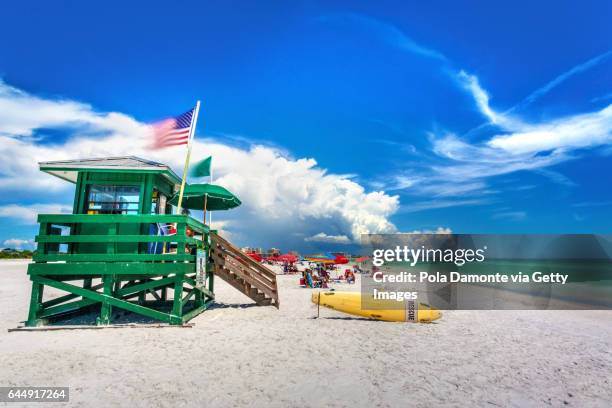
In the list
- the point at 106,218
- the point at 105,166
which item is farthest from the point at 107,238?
the point at 105,166

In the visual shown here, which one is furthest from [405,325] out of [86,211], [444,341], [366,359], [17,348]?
[86,211]

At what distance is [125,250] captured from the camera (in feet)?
34.3

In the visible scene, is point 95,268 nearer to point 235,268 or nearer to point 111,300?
point 111,300

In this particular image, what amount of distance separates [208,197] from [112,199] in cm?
322

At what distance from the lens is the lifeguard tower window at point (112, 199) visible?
1079cm

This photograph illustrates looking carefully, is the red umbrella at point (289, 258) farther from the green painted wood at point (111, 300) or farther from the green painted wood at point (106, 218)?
the green painted wood at point (106, 218)

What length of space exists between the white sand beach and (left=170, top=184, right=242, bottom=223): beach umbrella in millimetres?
4118

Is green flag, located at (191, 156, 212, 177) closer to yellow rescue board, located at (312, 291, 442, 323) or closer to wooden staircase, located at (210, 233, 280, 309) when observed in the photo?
wooden staircase, located at (210, 233, 280, 309)

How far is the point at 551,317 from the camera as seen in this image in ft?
45.1

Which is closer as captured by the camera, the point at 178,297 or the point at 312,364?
the point at 312,364

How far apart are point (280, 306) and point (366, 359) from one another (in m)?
6.63

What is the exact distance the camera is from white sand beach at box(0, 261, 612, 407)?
5105mm

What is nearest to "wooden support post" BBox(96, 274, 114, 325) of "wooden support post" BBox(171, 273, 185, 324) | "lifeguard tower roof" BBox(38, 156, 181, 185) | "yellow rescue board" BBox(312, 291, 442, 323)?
"wooden support post" BBox(171, 273, 185, 324)

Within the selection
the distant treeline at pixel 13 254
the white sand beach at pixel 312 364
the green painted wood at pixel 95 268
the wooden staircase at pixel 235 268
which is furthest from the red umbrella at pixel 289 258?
the distant treeline at pixel 13 254
